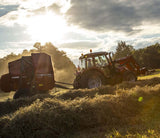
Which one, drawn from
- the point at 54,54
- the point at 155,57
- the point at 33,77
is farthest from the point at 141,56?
the point at 33,77

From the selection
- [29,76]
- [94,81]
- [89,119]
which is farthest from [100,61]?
[89,119]

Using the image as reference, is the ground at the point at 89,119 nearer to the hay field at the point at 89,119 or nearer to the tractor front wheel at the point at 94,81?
the hay field at the point at 89,119

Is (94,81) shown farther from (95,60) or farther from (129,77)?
(129,77)

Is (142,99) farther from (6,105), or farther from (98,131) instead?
(6,105)

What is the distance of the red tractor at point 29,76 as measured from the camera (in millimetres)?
10750

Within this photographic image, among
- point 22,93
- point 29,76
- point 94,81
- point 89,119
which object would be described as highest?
point 29,76

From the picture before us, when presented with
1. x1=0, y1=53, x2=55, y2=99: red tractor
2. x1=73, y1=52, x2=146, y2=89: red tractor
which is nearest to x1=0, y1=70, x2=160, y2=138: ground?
x1=0, y1=53, x2=55, y2=99: red tractor

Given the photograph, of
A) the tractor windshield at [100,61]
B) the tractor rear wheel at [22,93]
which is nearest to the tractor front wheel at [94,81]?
the tractor windshield at [100,61]

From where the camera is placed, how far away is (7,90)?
11.2m

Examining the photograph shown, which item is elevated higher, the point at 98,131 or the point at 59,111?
the point at 59,111

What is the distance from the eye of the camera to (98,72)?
12.2 meters

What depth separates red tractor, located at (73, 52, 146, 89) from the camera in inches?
469

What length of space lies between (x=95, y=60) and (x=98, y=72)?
135cm

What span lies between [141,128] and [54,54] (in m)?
47.3
